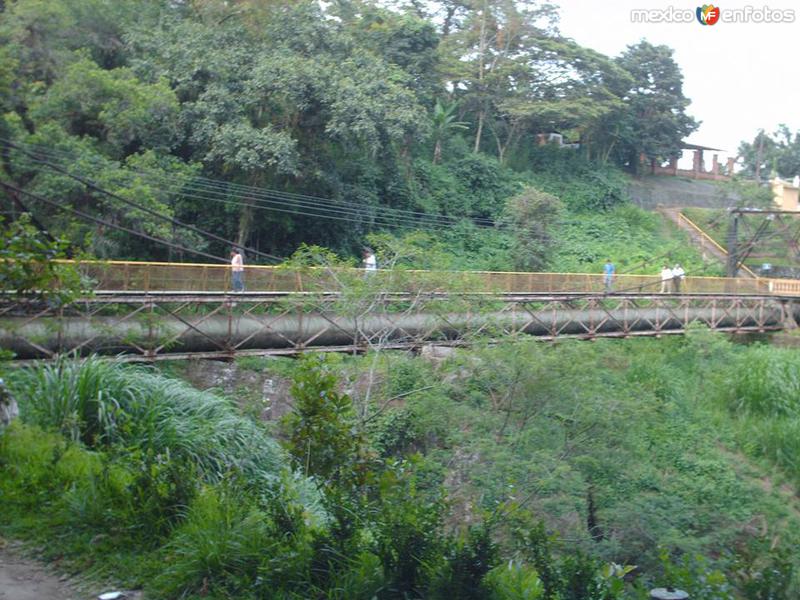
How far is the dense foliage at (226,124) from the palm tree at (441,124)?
14cm

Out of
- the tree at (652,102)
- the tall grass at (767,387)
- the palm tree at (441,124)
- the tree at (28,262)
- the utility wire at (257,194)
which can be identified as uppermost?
the tree at (652,102)

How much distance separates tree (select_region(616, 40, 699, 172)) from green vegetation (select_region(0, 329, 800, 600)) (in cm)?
2442

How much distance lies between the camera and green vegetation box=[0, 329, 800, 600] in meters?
4.21

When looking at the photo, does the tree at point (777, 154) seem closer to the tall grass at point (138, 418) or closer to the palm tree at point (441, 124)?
the palm tree at point (441, 124)

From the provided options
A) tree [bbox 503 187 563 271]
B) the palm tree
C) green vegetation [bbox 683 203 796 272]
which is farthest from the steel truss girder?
green vegetation [bbox 683 203 796 272]

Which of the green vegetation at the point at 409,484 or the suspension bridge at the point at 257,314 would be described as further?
the suspension bridge at the point at 257,314

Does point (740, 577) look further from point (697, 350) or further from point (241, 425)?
point (697, 350)

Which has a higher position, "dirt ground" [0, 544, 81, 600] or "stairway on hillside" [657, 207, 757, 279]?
"stairway on hillside" [657, 207, 757, 279]

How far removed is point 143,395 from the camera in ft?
26.9

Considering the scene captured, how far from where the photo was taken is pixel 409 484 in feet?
15.4

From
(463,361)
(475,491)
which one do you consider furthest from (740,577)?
(463,361)

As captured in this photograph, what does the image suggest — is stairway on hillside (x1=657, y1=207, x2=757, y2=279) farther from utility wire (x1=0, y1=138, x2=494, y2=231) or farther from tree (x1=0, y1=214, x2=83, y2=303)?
tree (x1=0, y1=214, x2=83, y2=303)

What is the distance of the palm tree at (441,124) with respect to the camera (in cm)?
3228

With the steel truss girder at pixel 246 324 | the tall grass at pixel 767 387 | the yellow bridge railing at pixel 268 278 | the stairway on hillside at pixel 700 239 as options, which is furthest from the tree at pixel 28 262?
the stairway on hillside at pixel 700 239
